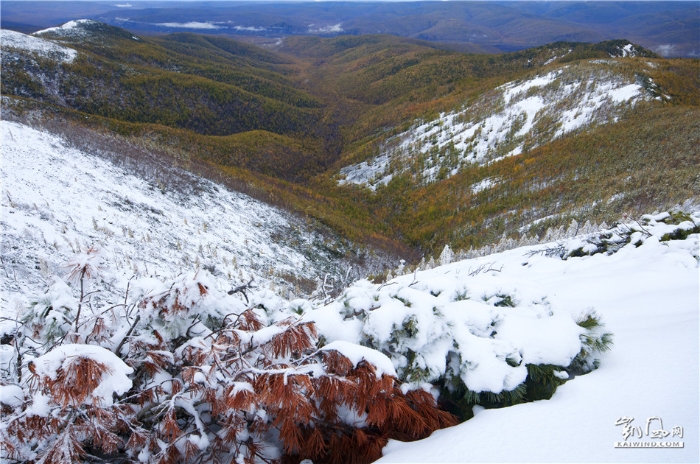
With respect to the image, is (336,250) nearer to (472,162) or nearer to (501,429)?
(501,429)

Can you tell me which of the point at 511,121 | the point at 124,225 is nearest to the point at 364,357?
the point at 124,225

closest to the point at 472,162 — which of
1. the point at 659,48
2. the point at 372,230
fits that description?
the point at 372,230

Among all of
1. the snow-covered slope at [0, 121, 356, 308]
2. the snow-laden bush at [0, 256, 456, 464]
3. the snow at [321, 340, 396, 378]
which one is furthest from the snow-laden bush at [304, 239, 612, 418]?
the snow-covered slope at [0, 121, 356, 308]

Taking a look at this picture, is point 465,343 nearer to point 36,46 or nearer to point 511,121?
point 511,121

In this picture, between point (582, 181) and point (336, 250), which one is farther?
point (582, 181)

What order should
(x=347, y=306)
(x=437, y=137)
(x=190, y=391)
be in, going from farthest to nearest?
(x=437, y=137) < (x=347, y=306) < (x=190, y=391)

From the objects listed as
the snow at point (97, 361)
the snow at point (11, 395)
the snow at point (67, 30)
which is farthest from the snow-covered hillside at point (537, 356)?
the snow at point (67, 30)
